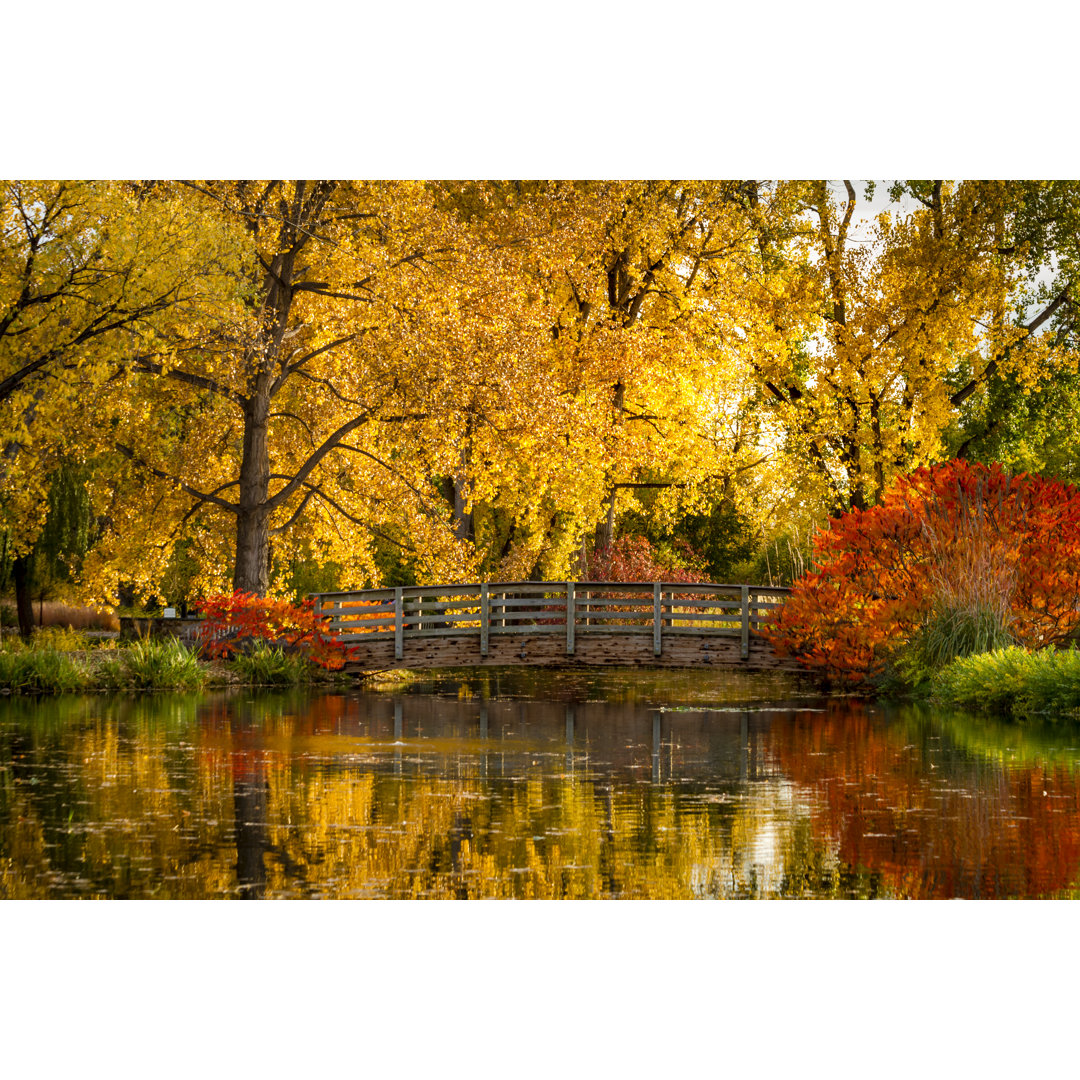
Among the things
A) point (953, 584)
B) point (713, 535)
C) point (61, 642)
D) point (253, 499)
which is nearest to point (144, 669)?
point (253, 499)

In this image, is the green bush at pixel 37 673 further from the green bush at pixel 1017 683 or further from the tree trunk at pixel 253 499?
the green bush at pixel 1017 683

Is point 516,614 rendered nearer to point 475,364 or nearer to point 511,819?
point 475,364

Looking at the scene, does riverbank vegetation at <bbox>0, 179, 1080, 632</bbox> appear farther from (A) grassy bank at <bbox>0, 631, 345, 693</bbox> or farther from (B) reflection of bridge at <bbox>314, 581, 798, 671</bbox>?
(A) grassy bank at <bbox>0, 631, 345, 693</bbox>

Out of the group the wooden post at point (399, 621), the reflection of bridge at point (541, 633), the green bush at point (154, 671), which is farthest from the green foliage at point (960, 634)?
the green bush at point (154, 671)

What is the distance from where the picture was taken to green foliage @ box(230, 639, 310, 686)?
20250 millimetres

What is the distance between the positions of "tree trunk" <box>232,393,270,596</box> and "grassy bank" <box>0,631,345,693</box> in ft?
5.32

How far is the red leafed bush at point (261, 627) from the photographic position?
2069cm

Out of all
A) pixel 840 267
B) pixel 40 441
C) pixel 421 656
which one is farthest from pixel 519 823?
pixel 840 267

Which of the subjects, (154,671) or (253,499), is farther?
(253,499)

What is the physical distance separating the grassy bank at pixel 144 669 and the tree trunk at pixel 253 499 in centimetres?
162

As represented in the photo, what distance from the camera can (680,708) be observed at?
17.2 metres

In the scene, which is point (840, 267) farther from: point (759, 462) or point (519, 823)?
point (519, 823)

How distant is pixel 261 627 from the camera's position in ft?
68.1

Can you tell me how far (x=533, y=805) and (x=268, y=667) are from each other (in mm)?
12273
